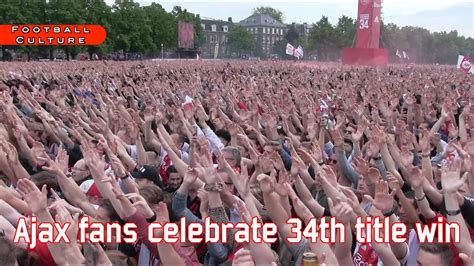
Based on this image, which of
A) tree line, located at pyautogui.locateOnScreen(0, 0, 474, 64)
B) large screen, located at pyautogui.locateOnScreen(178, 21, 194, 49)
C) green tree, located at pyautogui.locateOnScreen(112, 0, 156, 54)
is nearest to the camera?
tree line, located at pyautogui.locateOnScreen(0, 0, 474, 64)

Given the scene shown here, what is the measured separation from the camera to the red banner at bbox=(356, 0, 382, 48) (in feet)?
125

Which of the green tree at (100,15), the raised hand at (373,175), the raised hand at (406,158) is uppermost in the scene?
the green tree at (100,15)

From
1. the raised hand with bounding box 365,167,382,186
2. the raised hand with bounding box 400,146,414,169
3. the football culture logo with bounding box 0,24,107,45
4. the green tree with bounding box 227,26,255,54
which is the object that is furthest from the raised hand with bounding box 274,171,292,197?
the green tree with bounding box 227,26,255,54

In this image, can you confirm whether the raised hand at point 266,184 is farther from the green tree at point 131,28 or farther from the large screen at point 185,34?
the green tree at point 131,28

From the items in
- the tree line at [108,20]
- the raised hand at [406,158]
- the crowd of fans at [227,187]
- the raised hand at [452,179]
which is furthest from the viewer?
the tree line at [108,20]

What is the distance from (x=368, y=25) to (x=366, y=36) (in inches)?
28.0

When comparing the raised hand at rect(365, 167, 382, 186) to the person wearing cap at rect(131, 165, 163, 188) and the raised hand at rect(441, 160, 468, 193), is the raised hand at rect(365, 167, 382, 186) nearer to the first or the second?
the raised hand at rect(441, 160, 468, 193)

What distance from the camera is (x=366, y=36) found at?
3819 centimetres

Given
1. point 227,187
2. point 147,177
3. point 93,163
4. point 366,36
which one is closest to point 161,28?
point 366,36

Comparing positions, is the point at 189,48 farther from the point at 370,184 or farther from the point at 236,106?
the point at 370,184

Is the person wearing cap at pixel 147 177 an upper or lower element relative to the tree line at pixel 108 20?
lower

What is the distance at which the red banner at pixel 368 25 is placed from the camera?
38.2 m

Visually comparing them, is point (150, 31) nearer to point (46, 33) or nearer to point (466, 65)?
point (46, 33)

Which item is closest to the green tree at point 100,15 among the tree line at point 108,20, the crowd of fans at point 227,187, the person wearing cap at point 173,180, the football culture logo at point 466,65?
the tree line at point 108,20
